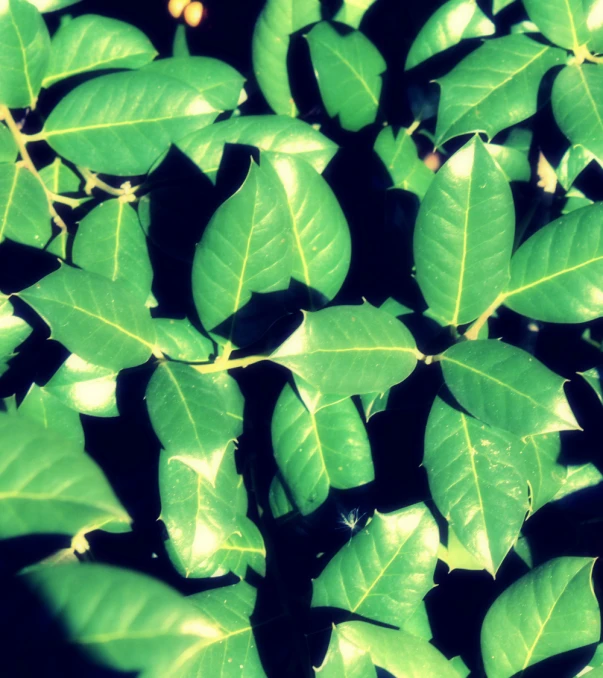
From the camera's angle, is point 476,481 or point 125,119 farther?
point 125,119

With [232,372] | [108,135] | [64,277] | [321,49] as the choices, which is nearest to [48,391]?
[64,277]

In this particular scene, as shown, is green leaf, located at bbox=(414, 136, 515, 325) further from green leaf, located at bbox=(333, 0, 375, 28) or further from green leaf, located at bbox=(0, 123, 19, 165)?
green leaf, located at bbox=(0, 123, 19, 165)

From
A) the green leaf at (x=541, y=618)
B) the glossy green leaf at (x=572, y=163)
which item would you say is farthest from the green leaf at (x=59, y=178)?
the green leaf at (x=541, y=618)

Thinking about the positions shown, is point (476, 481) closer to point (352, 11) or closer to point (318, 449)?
point (318, 449)

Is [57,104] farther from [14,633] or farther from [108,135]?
[14,633]

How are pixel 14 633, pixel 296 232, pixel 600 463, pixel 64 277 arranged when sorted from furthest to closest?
1. pixel 600 463
2. pixel 296 232
3. pixel 64 277
4. pixel 14 633

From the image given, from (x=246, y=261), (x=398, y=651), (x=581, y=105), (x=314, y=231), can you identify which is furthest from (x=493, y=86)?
(x=398, y=651)
